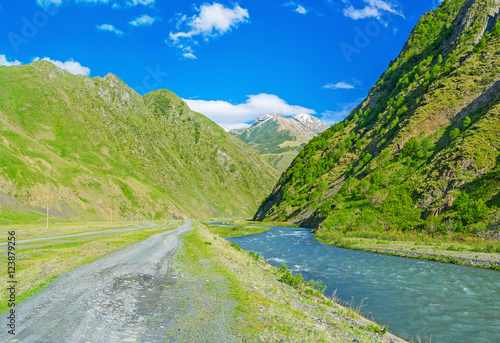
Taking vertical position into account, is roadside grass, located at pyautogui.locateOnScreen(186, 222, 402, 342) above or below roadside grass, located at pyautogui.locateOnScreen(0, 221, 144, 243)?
above

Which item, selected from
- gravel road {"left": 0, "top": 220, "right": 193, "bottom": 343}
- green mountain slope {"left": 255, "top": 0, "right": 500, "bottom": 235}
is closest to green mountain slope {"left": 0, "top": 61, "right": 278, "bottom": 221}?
green mountain slope {"left": 255, "top": 0, "right": 500, "bottom": 235}

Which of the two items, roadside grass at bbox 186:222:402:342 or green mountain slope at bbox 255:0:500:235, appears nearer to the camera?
roadside grass at bbox 186:222:402:342

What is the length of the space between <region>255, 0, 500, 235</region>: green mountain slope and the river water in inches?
840

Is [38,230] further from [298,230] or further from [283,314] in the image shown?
[283,314]

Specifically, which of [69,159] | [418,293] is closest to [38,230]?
[418,293]

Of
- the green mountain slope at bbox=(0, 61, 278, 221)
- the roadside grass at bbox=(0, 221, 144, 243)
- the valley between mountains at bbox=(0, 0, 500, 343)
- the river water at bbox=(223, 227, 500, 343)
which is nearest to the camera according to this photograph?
the valley between mountains at bbox=(0, 0, 500, 343)

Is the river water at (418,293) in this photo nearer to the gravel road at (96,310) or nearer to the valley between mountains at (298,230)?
the valley between mountains at (298,230)

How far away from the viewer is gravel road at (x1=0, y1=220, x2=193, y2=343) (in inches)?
350

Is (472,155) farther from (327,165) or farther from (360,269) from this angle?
(327,165)

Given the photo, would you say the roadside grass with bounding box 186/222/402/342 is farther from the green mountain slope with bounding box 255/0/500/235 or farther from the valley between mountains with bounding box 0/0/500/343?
the green mountain slope with bounding box 255/0/500/235

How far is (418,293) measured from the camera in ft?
70.1

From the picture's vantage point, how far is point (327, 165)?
399 feet

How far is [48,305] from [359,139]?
116368 mm

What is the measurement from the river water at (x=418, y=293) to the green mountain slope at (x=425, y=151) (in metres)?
21.3
